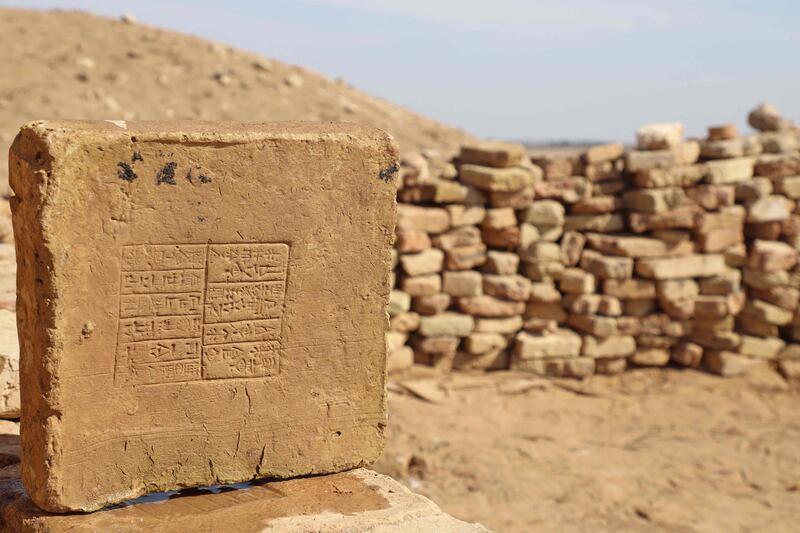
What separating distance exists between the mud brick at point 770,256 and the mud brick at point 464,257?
7.58ft

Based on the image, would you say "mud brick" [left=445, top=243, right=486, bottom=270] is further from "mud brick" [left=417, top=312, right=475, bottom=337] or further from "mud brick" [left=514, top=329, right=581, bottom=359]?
"mud brick" [left=514, top=329, right=581, bottom=359]

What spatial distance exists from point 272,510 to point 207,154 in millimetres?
1071

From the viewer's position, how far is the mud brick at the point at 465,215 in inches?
286

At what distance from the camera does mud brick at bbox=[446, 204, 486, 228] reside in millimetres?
7273

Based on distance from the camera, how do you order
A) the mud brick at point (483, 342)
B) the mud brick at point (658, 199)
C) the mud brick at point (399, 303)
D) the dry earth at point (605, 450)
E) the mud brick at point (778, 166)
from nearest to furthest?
the dry earth at point (605, 450) → the mud brick at point (399, 303) → the mud brick at point (483, 342) → the mud brick at point (658, 199) → the mud brick at point (778, 166)

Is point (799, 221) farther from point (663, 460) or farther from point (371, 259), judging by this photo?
point (371, 259)

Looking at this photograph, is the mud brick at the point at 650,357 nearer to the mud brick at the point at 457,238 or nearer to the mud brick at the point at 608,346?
the mud brick at the point at 608,346

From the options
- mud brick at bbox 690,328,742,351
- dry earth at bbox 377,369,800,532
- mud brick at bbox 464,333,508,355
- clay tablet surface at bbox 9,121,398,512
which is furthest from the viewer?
mud brick at bbox 690,328,742,351

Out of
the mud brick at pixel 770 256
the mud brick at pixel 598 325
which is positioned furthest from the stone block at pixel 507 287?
the mud brick at pixel 770 256

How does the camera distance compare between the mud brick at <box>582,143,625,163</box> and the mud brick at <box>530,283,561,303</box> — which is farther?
the mud brick at <box>582,143,625,163</box>

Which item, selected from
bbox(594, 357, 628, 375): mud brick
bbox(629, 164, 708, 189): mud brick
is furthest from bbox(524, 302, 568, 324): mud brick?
bbox(629, 164, 708, 189): mud brick

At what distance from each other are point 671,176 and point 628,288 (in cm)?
99

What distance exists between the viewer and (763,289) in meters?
7.79

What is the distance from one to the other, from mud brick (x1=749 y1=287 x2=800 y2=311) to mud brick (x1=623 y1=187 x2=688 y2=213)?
112cm
